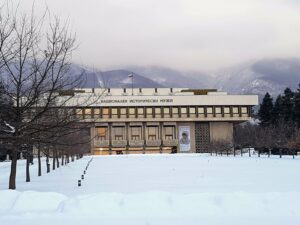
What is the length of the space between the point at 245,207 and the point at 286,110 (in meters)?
80.3

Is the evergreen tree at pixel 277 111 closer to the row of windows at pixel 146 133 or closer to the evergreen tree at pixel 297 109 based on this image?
the evergreen tree at pixel 297 109

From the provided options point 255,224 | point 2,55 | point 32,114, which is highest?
point 2,55

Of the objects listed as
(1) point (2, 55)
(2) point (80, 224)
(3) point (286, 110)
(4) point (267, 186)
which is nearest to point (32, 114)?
(1) point (2, 55)

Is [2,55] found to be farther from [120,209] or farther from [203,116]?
[203,116]

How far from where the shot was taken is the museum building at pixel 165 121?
121m

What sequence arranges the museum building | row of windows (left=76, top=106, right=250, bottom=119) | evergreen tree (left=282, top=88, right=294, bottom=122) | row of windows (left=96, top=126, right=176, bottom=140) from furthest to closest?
row of windows (left=96, top=126, right=176, bottom=140) < row of windows (left=76, top=106, right=250, bottom=119) < the museum building < evergreen tree (left=282, top=88, right=294, bottom=122)

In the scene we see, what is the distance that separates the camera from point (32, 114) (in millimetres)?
18719

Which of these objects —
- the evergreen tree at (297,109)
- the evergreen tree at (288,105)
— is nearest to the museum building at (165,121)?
the evergreen tree at (288,105)

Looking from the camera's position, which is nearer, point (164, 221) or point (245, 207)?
point (164, 221)

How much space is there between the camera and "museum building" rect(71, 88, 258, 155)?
396ft

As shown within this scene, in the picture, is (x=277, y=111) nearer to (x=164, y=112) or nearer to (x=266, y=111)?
(x=266, y=111)

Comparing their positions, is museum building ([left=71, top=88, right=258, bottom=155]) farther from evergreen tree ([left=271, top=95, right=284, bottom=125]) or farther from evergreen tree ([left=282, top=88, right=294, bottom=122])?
evergreen tree ([left=282, top=88, right=294, bottom=122])

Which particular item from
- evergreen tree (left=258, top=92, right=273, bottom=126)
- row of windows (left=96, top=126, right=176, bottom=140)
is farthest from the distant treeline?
row of windows (left=96, top=126, right=176, bottom=140)

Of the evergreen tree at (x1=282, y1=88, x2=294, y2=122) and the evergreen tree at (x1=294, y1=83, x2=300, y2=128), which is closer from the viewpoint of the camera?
the evergreen tree at (x1=294, y1=83, x2=300, y2=128)
